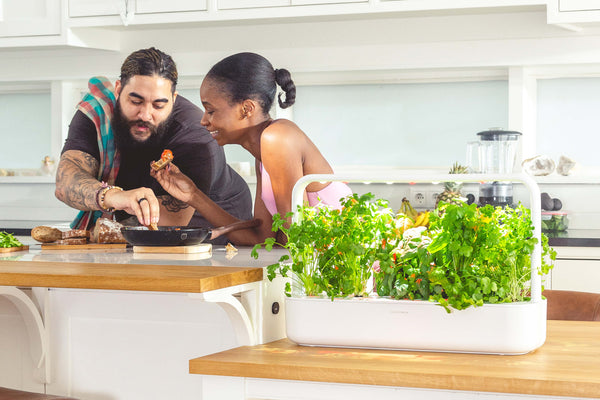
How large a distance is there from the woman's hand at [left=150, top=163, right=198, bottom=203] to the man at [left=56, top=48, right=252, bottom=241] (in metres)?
0.02

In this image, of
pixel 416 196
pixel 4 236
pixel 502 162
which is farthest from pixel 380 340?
pixel 416 196

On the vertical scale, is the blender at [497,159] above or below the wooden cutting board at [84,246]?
above

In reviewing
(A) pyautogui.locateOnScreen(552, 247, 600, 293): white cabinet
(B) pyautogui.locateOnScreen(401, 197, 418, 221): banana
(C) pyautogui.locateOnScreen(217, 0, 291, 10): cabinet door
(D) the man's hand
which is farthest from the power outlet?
(D) the man's hand

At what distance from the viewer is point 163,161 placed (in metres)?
3.10

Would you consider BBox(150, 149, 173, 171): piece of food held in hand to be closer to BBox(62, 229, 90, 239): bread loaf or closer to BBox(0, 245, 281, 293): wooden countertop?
BBox(62, 229, 90, 239): bread loaf

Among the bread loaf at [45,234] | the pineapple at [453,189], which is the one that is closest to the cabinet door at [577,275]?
the pineapple at [453,189]

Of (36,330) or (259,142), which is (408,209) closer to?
(259,142)

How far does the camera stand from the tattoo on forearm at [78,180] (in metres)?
3.13

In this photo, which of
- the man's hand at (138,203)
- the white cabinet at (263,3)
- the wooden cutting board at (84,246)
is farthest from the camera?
the white cabinet at (263,3)

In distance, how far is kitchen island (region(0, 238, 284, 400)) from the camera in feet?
5.56

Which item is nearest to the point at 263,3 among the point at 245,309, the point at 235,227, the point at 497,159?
the point at 235,227

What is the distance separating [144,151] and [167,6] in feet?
2.36

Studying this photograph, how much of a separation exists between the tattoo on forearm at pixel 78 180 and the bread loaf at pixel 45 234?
2.21 ft

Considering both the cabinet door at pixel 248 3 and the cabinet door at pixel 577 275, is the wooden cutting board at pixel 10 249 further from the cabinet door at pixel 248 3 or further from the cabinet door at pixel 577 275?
the cabinet door at pixel 577 275
